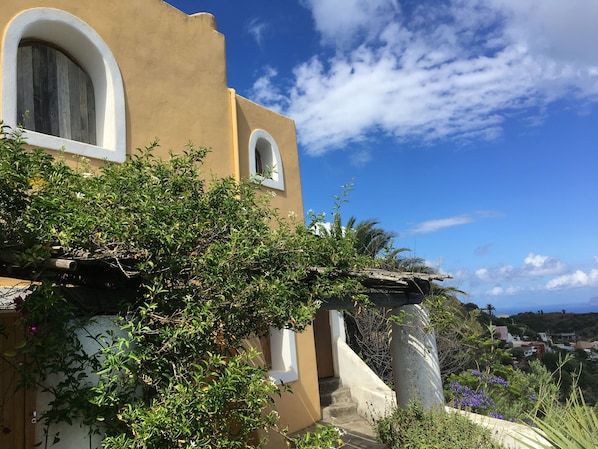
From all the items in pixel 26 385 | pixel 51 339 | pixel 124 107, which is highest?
pixel 124 107

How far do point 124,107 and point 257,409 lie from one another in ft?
15.8

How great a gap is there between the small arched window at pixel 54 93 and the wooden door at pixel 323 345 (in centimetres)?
824

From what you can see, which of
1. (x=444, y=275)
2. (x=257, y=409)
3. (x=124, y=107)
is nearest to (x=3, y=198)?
(x=257, y=409)

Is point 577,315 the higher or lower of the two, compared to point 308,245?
lower

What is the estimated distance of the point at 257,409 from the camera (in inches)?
141

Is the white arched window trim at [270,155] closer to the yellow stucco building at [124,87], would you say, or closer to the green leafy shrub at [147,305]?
the yellow stucco building at [124,87]

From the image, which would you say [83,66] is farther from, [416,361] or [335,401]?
[335,401]

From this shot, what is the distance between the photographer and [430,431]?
6.03 meters

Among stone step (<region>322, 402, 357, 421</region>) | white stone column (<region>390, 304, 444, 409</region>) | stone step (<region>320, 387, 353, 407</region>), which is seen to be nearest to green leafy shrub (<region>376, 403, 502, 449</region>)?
white stone column (<region>390, 304, 444, 409</region>)

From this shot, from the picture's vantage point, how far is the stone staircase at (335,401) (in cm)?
1073

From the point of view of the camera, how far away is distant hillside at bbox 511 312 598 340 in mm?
32344

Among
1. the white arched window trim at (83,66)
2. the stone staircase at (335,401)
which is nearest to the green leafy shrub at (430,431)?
the stone staircase at (335,401)

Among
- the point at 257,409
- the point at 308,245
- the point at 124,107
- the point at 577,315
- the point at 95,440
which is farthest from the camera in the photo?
the point at 577,315

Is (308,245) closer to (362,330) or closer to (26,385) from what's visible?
(26,385)
